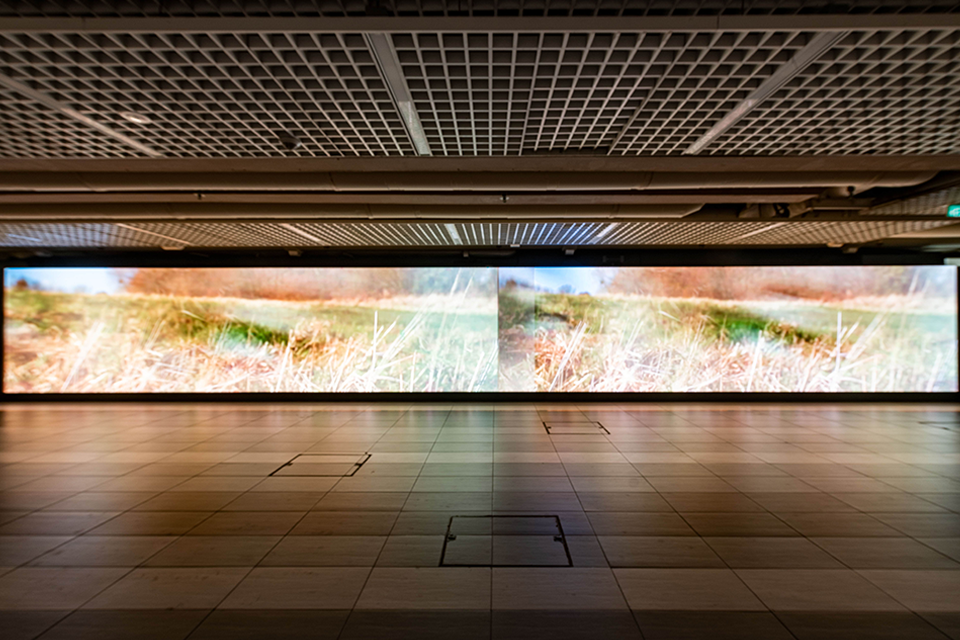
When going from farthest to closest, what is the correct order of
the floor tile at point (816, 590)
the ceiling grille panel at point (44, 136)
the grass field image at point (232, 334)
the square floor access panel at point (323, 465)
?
the grass field image at point (232, 334), the square floor access panel at point (323, 465), the ceiling grille panel at point (44, 136), the floor tile at point (816, 590)

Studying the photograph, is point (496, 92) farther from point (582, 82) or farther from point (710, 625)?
point (710, 625)

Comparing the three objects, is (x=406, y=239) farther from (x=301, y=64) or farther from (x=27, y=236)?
(x=27, y=236)

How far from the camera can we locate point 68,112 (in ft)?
12.0

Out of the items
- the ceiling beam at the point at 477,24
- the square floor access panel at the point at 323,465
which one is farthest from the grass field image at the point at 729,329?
the ceiling beam at the point at 477,24

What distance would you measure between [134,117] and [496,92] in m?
2.77

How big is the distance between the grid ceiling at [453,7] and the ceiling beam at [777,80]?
16cm

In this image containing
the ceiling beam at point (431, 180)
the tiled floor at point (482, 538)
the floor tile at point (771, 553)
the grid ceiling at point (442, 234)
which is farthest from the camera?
the grid ceiling at point (442, 234)

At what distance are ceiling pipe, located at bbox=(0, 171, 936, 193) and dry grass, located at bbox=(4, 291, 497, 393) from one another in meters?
6.26

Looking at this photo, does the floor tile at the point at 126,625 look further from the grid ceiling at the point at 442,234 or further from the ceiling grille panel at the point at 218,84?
the grid ceiling at the point at 442,234

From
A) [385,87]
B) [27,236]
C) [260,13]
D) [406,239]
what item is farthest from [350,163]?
[27,236]

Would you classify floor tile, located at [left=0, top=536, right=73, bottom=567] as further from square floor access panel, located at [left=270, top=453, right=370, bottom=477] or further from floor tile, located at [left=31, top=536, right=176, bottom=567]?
square floor access panel, located at [left=270, top=453, right=370, bottom=477]

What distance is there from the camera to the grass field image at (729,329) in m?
11.3

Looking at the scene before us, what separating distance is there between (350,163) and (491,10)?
2.52 m

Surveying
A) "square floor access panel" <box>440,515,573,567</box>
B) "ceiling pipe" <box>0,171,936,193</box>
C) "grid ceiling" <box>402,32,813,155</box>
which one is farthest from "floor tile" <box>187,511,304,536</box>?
"grid ceiling" <box>402,32,813,155</box>
